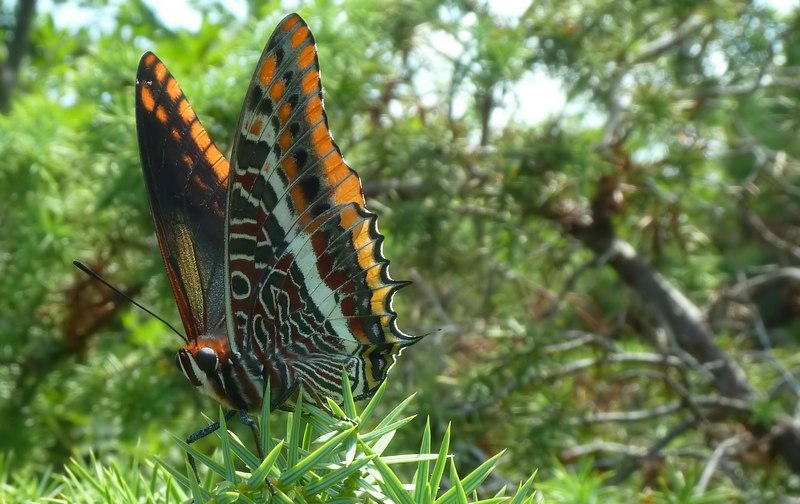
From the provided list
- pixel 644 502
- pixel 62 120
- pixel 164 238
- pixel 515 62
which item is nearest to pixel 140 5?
pixel 62 120

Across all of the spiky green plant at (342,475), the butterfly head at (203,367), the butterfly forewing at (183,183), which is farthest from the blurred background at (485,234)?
the spiky green plant at (342,475)

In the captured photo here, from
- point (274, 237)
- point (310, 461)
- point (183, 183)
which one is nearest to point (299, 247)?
point (274, 237)

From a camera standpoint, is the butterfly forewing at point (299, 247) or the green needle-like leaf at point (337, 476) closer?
the green needle-like leaf at point (337, 476)

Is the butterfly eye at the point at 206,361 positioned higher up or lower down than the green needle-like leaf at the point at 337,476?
higher up

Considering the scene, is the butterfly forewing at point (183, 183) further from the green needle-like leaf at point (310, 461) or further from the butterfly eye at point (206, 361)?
the green needle-like leaf at point (310, 461)

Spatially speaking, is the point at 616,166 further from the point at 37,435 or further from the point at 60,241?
the point at 37,435

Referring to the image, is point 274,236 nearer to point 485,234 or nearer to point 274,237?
point 274,237

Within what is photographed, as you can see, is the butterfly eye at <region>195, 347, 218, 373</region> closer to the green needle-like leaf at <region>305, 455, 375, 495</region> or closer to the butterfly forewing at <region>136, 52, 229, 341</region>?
the butterfly forewing at <region>136, 52, 229, 341</region>
